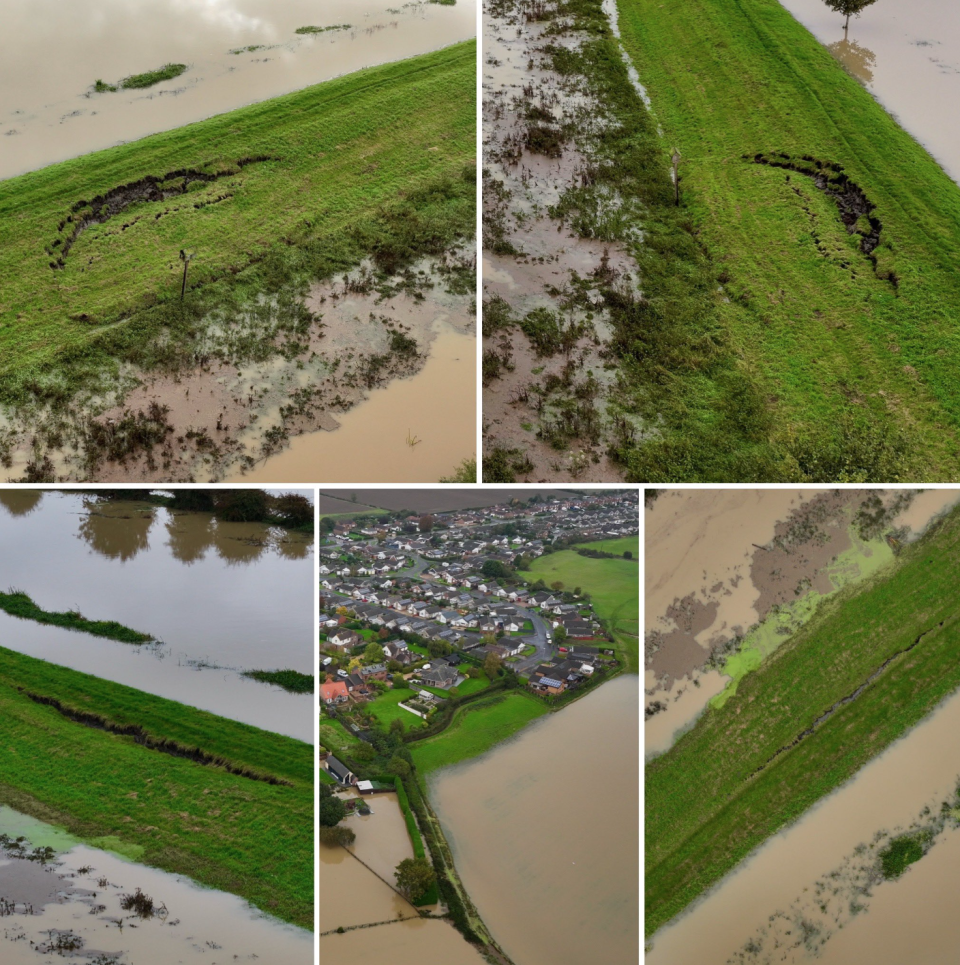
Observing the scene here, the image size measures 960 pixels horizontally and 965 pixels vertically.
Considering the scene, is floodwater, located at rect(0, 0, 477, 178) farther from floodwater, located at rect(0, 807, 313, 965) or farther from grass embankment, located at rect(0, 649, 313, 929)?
floodwater, located at rect(0, 807, 313, 965)

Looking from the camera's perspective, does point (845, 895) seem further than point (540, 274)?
No

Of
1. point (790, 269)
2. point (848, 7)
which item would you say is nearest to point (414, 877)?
point (790, 269)

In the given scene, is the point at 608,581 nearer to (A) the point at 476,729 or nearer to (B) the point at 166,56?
(A) the point at 476,729

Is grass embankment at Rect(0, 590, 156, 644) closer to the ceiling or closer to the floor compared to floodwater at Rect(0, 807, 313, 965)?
closer to the ceiling

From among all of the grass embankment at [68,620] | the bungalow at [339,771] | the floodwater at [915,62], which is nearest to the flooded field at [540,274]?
the bungalow at [339,771]

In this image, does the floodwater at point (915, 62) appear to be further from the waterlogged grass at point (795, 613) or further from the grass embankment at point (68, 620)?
the grass embankment at point (68, 620)

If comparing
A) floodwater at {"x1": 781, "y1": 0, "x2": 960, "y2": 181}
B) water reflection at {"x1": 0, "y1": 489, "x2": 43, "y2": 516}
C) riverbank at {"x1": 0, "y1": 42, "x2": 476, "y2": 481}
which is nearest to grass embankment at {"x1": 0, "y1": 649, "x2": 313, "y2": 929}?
water reflection at {"x1": 0, "y1": 489, "x2": 43, "y2": 516}
